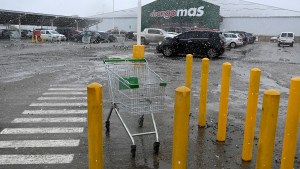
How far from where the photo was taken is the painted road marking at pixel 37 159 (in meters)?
4.43

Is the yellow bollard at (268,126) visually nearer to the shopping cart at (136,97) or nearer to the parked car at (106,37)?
the shopping cart at (136,97)

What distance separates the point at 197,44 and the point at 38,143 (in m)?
16.4

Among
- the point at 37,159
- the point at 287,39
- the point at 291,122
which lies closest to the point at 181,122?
the point at 291,122

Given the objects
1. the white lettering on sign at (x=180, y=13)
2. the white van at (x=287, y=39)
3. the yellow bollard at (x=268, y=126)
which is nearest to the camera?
the yellow bollard at (x=268, y=126)

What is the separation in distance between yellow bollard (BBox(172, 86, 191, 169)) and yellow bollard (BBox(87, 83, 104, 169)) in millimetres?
781

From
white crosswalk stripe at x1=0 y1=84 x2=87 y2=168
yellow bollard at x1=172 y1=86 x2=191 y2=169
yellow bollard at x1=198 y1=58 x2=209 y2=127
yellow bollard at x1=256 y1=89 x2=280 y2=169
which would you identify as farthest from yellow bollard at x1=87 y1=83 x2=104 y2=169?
yellow bollard at x1=198 y1=58 x2=209 y2=127

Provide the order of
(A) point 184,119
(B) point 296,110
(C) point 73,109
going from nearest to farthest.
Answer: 1. (A) point 184,119
2. (B) point 296,110
3. (C) point 73,109

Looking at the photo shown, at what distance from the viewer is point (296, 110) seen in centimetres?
372

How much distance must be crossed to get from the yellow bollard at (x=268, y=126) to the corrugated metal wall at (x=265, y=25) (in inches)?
2150

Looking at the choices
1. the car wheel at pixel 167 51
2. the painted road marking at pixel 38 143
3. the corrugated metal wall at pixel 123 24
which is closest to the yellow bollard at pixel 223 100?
the painted road marking at pixel 38 143

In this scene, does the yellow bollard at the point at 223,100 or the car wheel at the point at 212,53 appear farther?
the car wheel at the point at 212,53

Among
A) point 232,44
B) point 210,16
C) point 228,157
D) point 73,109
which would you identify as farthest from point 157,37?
point 228,157

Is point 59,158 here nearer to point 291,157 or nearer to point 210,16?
point 291,157

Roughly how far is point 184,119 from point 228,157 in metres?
1.87
